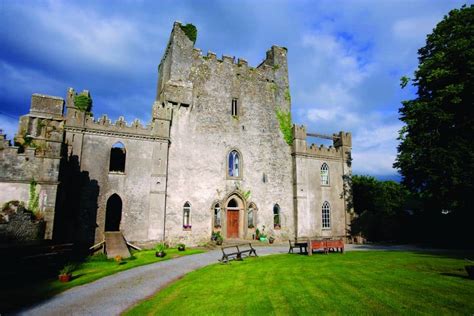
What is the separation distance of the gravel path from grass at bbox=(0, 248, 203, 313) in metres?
0.60

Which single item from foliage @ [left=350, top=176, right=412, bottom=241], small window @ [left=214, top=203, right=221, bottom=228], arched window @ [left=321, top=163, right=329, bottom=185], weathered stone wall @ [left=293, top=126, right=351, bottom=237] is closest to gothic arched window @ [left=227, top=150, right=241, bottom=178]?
small window @ [left=214, top=203, right=221, bottom=228]

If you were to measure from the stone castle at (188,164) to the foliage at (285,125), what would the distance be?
126 mm

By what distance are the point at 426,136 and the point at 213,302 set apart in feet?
63.2

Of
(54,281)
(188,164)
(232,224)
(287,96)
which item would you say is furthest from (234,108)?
(54,281)

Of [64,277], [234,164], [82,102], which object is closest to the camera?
[64,277]

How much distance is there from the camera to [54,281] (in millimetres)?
13531

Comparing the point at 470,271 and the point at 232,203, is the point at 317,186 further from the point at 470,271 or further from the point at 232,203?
the point at 470,271

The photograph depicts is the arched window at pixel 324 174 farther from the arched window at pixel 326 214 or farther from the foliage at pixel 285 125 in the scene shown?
the foliage at pixel 285 125

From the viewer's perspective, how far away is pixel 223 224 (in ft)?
84.7

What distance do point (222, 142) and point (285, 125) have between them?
285 inches

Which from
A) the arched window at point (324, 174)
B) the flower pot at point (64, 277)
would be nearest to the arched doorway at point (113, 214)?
the flower pot at point (64, 277)

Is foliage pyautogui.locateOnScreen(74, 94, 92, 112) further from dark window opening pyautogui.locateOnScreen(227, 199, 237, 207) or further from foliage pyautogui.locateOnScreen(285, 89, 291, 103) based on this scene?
foliage pyautogui.locateOnScreen(285, 89, 291, 103)

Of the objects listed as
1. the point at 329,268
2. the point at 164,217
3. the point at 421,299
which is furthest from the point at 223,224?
the point at 421,299

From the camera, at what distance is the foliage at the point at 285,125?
30.4 metres
